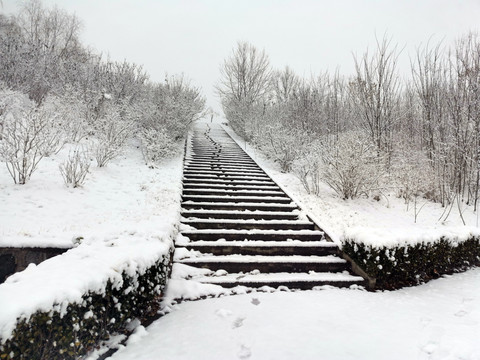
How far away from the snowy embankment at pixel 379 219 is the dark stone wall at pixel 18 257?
4790mm

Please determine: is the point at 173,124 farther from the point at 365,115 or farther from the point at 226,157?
the point at 365,115

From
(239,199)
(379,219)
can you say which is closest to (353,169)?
(379,219)

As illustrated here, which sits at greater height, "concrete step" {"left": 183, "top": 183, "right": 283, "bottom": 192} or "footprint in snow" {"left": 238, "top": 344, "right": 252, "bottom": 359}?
"concrete step" {"left": 183, "top": 183, "right": 283, "bottom": 192}

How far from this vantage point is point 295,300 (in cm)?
398

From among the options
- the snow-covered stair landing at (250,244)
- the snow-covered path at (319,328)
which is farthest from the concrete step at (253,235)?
the snow-covered path at (319,328)

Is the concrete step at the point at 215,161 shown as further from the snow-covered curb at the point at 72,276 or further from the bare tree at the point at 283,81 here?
the bare tree at the point at 283,81

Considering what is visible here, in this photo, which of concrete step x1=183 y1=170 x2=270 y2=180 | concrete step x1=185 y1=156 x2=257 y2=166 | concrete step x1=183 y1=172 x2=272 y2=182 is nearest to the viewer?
concrete step x1=183 y1=172 x2=272 y2=182

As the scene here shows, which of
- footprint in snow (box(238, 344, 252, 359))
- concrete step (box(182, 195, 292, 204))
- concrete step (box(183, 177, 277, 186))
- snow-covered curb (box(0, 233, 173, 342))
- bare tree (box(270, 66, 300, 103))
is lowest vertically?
footprint in snow (box(238, 344, 252, 359))

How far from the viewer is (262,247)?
5.23 meters

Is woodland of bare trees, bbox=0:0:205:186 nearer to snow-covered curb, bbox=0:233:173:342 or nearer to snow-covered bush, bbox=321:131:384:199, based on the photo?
snow-covered curb, bbox=0:233:173:342

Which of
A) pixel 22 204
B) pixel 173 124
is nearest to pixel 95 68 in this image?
pixel 173 124

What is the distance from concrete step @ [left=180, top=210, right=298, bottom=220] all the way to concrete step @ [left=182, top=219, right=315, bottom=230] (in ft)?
1.19

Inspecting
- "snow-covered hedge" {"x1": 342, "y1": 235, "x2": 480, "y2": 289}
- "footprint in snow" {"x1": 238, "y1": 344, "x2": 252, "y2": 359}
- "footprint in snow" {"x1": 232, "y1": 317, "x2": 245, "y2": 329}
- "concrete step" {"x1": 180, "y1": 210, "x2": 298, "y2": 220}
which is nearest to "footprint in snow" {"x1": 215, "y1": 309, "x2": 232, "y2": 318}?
"footprint in snow" {"x1": 232, "y1": 317, "x2": 245, "y2": 329}

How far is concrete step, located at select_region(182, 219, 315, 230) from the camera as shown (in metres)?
5.98
